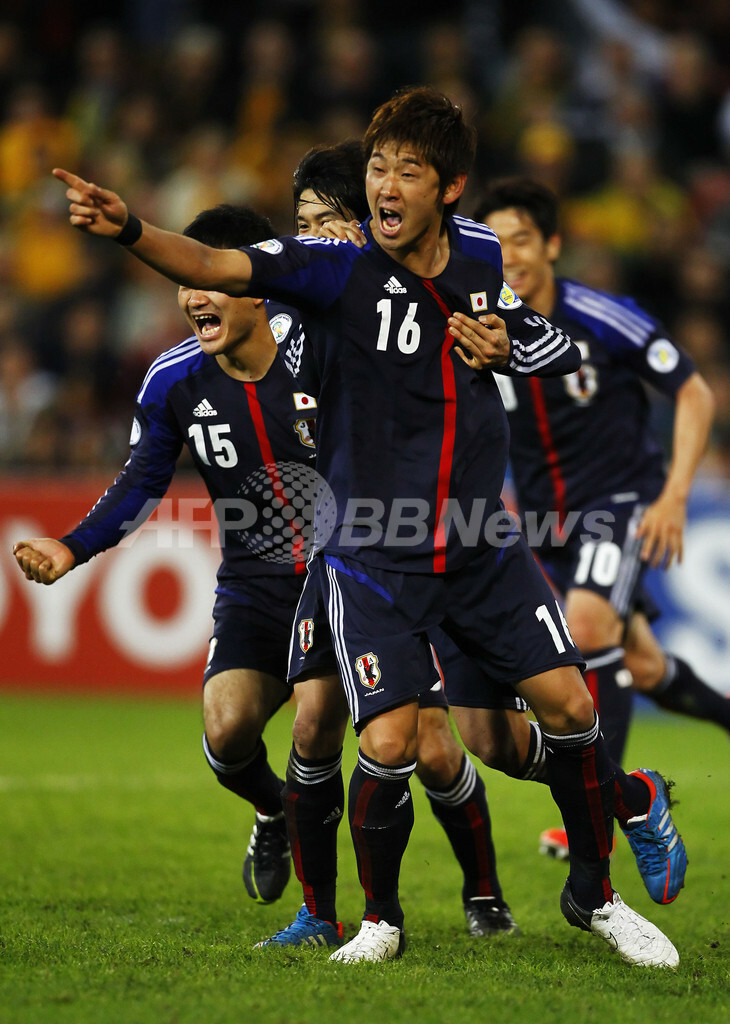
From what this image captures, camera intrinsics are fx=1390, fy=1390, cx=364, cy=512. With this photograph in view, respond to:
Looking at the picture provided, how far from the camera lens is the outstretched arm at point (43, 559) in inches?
165

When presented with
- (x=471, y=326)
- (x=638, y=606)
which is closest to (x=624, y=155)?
(x=638, y=606)

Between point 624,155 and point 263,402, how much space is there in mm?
8658

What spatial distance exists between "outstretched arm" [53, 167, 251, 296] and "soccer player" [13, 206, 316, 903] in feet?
3.97

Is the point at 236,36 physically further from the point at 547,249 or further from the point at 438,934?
the point at 438,934

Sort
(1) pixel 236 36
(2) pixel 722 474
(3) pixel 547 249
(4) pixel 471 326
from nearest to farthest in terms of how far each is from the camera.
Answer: (4) pixel 471 326 → (3) pixel 547 249 → (2) pixel 722 474 → (1) pixel 236 36

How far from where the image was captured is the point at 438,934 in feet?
14.7

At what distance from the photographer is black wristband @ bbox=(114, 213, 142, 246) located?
128 inches

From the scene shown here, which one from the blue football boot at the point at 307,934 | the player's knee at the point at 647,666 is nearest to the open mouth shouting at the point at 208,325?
the blue football boot at the point at 307,934

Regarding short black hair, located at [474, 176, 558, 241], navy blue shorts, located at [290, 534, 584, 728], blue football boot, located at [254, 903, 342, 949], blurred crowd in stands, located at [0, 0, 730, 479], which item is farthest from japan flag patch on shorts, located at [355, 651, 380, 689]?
blurred crowd in stands, located at [0, 0, 730, 479]

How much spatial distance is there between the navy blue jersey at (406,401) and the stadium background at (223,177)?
575 centimetres

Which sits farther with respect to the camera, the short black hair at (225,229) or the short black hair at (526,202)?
the short black hair at (526,202)

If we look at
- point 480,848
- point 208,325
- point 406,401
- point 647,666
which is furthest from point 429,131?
point 647,666

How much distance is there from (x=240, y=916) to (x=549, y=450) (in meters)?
2.42

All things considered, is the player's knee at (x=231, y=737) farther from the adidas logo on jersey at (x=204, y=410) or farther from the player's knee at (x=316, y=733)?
the adidas logo on jersey at (x=204, y=410)
